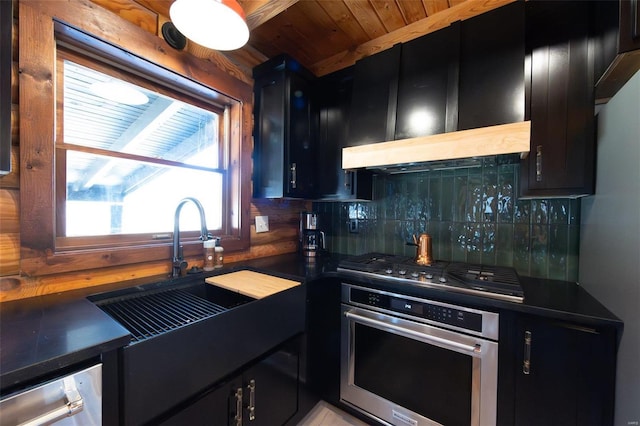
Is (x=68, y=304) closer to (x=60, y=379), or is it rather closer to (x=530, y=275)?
(x=60, y=379)

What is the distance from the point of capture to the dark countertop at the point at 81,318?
22.4 inches

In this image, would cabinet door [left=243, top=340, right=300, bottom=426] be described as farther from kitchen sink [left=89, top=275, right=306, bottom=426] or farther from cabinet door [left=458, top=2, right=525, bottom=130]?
cabinet door [left=458, top=2, right=525, bottom=130]

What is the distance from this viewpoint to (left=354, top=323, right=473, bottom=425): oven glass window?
3.84 ft

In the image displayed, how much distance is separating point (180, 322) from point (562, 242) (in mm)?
1982

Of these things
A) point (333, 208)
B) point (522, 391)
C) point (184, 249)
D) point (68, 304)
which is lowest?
point (522, 391)

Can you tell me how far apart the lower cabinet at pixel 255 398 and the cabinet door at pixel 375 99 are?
1.37 metres

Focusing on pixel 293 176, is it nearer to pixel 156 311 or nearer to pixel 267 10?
pixel 267 10

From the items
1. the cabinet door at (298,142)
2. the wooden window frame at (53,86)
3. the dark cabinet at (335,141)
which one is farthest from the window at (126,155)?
the dark cabinet at (335,141)

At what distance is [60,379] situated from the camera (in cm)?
58

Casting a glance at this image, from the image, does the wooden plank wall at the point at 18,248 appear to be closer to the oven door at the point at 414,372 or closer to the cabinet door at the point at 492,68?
the oven door at the point at 414,372

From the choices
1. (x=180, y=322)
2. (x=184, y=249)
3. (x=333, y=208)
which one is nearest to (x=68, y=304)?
(x=180, y=322)

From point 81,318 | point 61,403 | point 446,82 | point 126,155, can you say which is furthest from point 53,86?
point 446,82

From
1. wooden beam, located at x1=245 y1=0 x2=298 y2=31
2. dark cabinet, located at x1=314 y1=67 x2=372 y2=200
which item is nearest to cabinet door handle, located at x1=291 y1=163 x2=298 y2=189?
dark cabinet, located at x1=314 y1=67 x2=372 y2=200

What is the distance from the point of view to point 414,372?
129cm
